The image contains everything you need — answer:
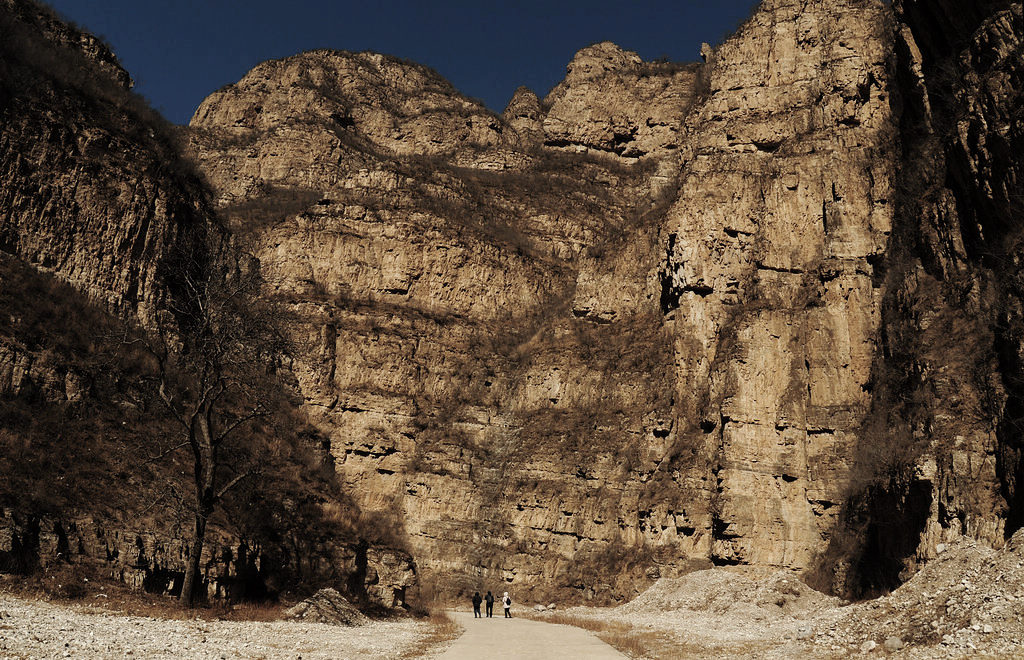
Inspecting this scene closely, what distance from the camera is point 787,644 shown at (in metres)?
16.6

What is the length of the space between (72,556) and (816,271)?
38.6 meters

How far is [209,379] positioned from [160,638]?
1498cm

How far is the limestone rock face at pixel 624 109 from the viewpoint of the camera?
79438mm

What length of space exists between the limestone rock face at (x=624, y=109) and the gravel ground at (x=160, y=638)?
68.9 m

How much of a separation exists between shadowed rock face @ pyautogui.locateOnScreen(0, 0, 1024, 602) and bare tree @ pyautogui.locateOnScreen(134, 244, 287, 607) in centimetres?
333

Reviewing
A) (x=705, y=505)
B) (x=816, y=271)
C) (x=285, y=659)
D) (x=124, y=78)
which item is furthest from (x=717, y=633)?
(x=124, y=78)

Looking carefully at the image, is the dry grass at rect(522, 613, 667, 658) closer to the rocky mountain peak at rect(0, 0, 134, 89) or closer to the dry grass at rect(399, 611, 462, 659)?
the dry grass at rect(399, 611, 462, 659)

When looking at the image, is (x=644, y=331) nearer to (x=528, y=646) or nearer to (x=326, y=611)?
(x=326, y=611)

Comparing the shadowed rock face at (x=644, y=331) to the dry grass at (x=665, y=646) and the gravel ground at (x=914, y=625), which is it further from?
the dry grass at (x=665, y=646)

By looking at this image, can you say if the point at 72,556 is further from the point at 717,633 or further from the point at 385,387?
the point at 385,387

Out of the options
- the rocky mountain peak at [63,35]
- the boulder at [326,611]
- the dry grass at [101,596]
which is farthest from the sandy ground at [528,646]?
the rocky mountain peak at [63,35]

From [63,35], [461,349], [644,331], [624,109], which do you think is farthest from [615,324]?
[624,109]

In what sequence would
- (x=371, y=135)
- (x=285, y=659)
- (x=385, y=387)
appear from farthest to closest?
(x=371, y=135), (x=385, y=387), (x=285, y=659)

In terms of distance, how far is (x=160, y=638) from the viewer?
13.8m
